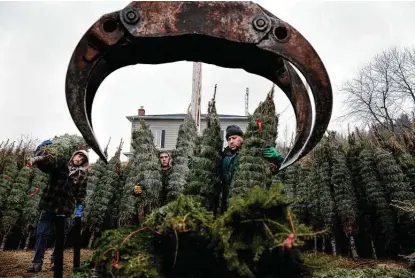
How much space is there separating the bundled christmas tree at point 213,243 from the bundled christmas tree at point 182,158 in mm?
6039

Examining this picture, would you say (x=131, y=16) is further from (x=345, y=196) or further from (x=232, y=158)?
(x=345, y=196)

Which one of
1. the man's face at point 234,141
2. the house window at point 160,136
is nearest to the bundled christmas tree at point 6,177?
the man's face at point 234,141

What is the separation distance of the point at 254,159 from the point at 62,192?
2937 millimetres

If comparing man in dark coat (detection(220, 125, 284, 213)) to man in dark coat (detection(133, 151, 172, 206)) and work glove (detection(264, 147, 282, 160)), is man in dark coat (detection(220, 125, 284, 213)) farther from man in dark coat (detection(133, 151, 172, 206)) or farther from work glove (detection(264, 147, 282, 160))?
man in dark coat (detection(133, 151, 172, 206))

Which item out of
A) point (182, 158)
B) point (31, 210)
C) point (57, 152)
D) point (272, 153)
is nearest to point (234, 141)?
point (272, 153)

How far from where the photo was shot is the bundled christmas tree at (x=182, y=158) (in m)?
8.41

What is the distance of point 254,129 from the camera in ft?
19.0

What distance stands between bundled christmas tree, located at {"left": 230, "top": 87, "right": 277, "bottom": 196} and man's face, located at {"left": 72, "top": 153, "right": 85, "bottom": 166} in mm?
2582

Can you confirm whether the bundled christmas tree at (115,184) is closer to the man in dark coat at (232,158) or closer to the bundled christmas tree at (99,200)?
the bundled christmas tree at (99,200)

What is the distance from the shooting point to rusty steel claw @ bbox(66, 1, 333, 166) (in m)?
2.05

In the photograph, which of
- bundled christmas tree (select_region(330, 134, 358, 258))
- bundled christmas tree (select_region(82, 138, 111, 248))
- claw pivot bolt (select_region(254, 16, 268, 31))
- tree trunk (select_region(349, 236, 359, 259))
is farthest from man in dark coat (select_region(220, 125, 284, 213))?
bundled christmas tree (select_region(82, 138, 111, 248))

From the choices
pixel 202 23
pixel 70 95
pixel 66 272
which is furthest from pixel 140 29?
pixel 66 272

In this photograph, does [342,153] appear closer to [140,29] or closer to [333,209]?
[333,209]

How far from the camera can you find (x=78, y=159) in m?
6.10
